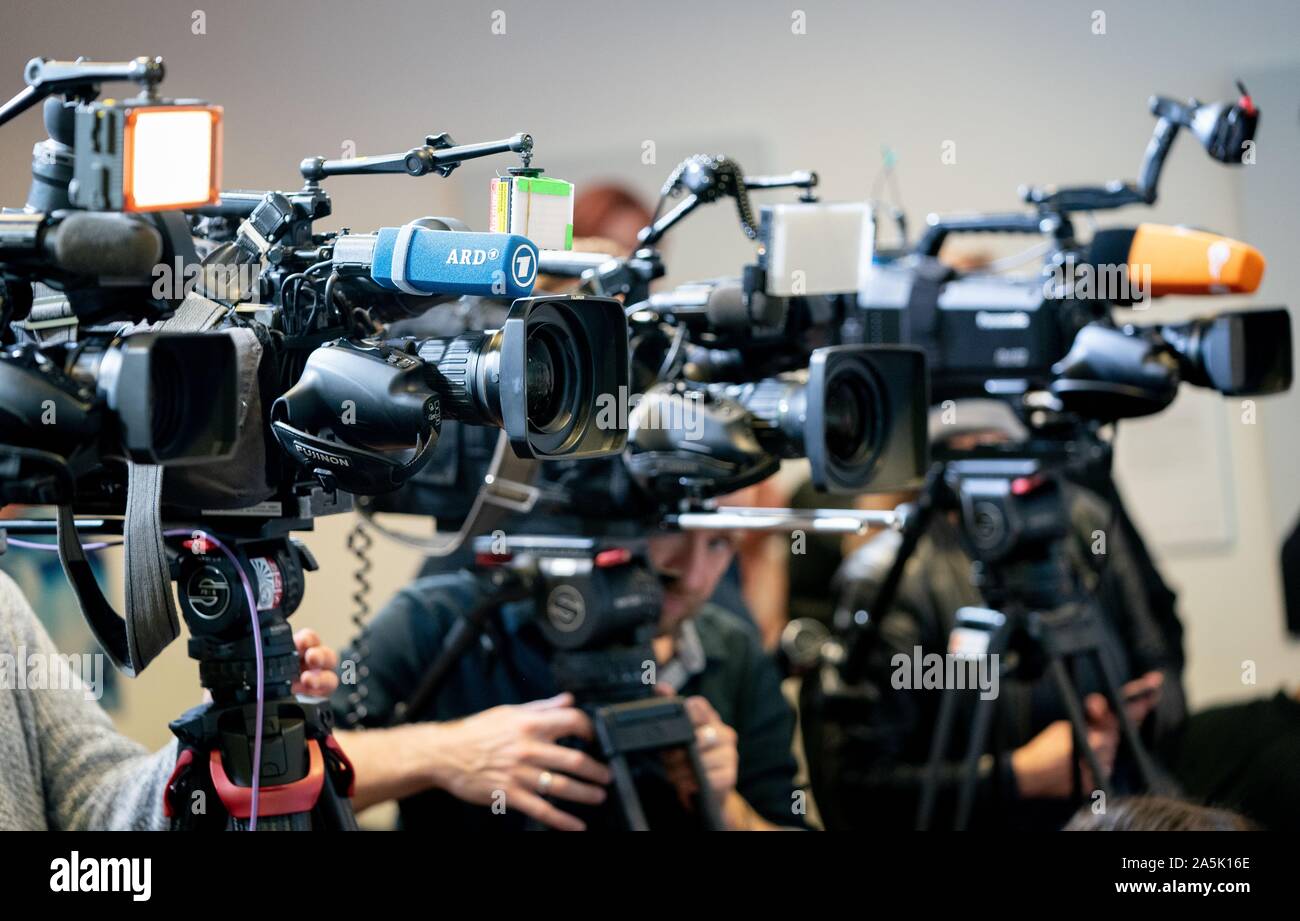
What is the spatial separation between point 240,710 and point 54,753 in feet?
0.91

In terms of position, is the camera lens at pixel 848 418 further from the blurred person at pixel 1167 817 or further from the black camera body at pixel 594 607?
the blurred person at pixel 1167 817

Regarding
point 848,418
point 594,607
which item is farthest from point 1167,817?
point 594,607

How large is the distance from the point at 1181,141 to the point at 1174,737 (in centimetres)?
132

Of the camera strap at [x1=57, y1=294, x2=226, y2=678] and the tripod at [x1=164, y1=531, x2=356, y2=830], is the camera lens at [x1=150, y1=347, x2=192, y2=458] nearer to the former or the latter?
the camera strap at [x1=57, y1=294, x2=226, y2=678]

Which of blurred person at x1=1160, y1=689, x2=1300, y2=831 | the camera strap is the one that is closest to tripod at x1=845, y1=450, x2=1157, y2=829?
blurred person at x1=1160, y1=689, x2=1300, y2=831

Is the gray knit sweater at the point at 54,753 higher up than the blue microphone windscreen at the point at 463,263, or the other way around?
the blue microphone windscreen at the point at 463,263

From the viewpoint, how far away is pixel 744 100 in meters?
2.45

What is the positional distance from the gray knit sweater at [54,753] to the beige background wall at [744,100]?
0.13 metres

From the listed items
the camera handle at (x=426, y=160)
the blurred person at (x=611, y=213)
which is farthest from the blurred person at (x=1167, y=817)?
the blurred person at (x=611, y=213)

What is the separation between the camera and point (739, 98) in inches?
95.6

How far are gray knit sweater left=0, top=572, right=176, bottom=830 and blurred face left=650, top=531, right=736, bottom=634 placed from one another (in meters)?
0.72

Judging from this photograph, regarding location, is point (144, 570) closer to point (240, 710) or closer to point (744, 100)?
point (240, 710)

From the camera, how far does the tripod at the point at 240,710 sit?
1.28 meters

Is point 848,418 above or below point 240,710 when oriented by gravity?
above
